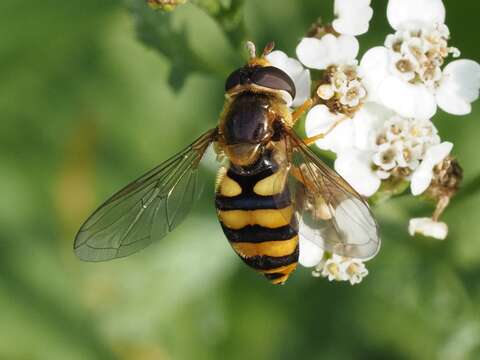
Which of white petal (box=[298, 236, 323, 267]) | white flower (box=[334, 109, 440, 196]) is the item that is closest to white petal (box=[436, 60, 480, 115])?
white flower (box=[334, 109, 440, 196])

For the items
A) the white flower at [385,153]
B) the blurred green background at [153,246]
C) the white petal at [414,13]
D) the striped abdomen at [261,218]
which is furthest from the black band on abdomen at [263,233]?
the blurred green background at [153,246]

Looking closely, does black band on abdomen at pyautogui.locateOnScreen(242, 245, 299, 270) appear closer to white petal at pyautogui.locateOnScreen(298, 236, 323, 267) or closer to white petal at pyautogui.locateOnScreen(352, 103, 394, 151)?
white petal at pyautogui.locateOnScreen(298, 236, 323, 267)

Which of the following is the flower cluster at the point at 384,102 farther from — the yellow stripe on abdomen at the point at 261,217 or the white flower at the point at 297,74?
the yellow stripe on abdomen at the point at 261,217

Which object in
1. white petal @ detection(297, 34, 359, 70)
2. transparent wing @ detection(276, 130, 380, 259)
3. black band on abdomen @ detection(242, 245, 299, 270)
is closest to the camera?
transparent wing @ detection(276, 130, 380, 259)

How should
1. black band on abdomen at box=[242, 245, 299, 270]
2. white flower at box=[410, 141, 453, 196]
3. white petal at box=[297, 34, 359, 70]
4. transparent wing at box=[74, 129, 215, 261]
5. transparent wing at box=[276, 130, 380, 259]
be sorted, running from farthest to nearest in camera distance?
white petal at box=[297, 34, 359, 70], white flower at box=[410, 141, 453, 196], transparent wing at box=[74, 129, 215, 261], black band on abdomen at box=[242, 245, 299, 270], transparent wing at box=[276, 130, 380, 259]

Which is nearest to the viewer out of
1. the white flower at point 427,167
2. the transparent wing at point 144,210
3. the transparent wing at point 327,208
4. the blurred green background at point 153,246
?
the transparent wing at point 327,208

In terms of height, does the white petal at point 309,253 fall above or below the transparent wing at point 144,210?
below
